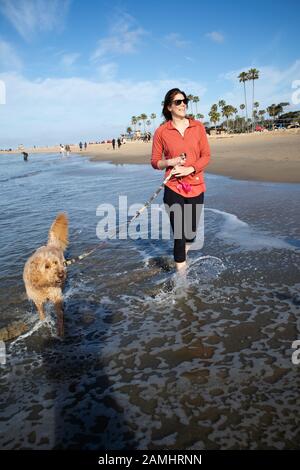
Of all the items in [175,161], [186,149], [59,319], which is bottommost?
[59,319]

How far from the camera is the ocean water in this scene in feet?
8.13

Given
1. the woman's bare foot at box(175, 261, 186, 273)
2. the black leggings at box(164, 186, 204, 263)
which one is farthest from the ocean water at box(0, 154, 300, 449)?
the black leggings at box(164, 186, 204, 263)

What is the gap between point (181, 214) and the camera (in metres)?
4.52

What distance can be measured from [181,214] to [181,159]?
2.48ft

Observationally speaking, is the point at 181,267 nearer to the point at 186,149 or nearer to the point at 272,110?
the point at 186,149

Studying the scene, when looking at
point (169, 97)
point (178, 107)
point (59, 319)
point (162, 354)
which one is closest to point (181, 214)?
point (178, 107)

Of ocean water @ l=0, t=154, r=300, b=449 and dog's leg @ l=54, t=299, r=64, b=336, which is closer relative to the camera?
ocean water @ l=0, t=154, r=300, b=449

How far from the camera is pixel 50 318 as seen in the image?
421 centimetres

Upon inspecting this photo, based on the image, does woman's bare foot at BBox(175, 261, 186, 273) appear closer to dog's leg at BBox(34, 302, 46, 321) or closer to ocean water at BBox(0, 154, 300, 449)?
ocean water at BBox(0, 154, 300, 449)

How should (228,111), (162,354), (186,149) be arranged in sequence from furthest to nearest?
(228,111)
(186,149)
(162,354)

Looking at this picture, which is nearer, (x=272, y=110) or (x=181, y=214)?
(x=181, y=214)

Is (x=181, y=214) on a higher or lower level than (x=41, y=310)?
higher

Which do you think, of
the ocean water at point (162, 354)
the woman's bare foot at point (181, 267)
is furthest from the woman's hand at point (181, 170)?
the ocean water at point (162, 354)
